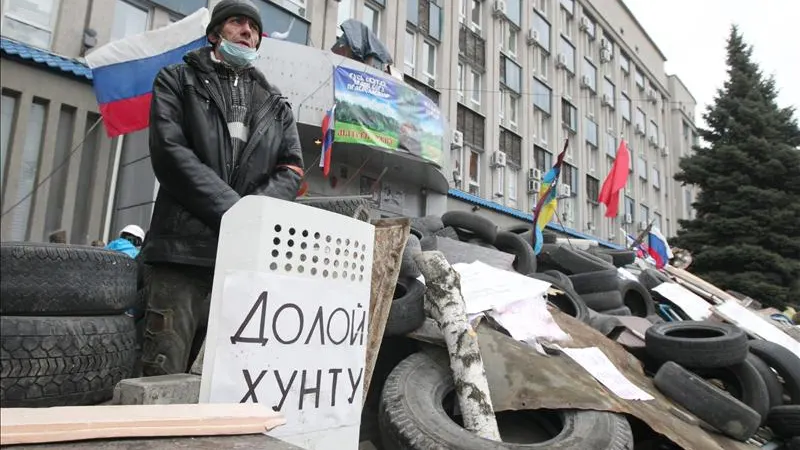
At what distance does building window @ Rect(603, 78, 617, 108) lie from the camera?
2748cm

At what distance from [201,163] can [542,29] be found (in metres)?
23.7

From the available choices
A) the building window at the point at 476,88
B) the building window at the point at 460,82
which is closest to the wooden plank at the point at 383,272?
the building window at the point at 460,82

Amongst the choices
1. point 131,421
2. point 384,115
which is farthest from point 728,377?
point 384,115

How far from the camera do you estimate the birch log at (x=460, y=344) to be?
263cm

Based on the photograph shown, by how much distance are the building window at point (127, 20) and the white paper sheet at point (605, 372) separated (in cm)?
999

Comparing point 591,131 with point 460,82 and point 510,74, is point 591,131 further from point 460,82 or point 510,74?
point 460,82

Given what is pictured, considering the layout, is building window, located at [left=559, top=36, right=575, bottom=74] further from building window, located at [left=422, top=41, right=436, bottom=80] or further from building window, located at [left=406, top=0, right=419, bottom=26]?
building window, located at [left=406, top=0, right=419, bottom=26]

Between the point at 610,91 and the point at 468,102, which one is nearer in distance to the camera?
the point at 468,102

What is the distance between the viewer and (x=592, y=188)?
989 inches

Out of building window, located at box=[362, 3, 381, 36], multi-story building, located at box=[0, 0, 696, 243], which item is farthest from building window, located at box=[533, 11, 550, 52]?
building window, located at box=[362, 3, 381, 36]

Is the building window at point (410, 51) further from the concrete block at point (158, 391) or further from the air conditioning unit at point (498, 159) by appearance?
the concrete block at point (158, 391)

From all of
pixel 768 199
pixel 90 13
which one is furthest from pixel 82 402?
pixel 768 199

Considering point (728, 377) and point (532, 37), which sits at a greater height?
point (532, 37)

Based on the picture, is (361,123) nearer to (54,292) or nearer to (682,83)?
(54,292)
